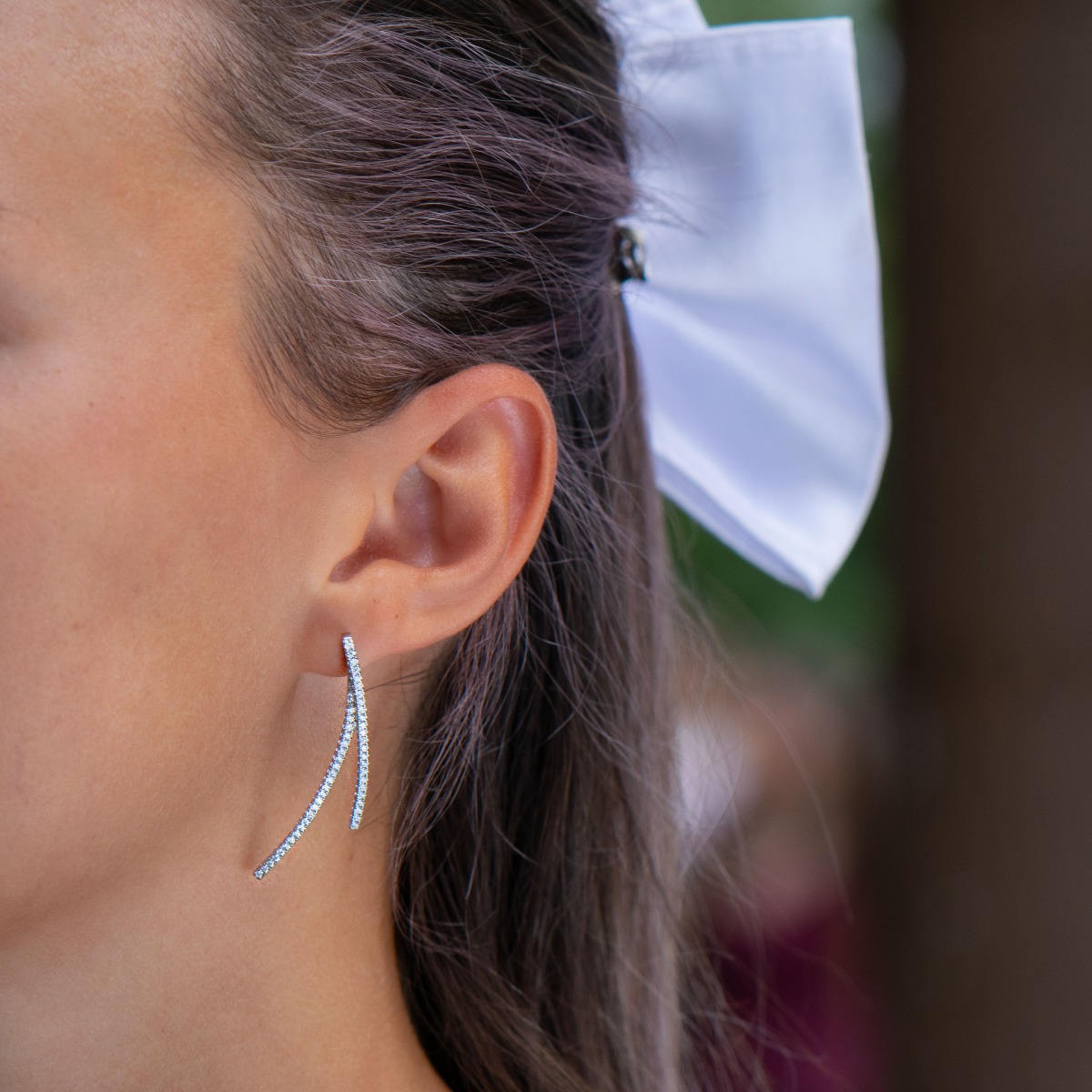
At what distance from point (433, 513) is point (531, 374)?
158 mm

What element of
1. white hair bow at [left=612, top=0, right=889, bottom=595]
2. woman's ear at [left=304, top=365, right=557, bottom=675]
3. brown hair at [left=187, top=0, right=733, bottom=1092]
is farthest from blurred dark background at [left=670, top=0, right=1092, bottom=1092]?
woman's ear at [left=304, top=365, right=557, bottom=675]

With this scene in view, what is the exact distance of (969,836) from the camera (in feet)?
6.49

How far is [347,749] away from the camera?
95 centimetres

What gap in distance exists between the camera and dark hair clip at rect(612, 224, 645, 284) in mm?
A: 1162

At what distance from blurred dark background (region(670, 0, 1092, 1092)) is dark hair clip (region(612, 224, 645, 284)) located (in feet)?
2.10

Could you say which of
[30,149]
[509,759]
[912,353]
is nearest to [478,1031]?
[509,759]

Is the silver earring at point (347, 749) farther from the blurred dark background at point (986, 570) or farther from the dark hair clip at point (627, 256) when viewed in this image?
the blurred dark background at point (986, 570)

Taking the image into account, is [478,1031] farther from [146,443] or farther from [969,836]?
[969,836]

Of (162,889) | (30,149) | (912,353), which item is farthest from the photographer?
(912,353)

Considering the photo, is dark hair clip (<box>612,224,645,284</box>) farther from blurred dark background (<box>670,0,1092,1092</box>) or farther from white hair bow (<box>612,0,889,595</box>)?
blurred dark background (<box>670,0,1092,1092</box>)

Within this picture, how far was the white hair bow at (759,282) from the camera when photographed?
1.23 m

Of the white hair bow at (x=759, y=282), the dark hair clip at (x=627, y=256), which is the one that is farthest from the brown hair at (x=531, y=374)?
the white hair bow at (x=759, y=282)

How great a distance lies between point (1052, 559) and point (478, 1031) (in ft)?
3.81

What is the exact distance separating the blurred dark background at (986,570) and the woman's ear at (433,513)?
82 cm
